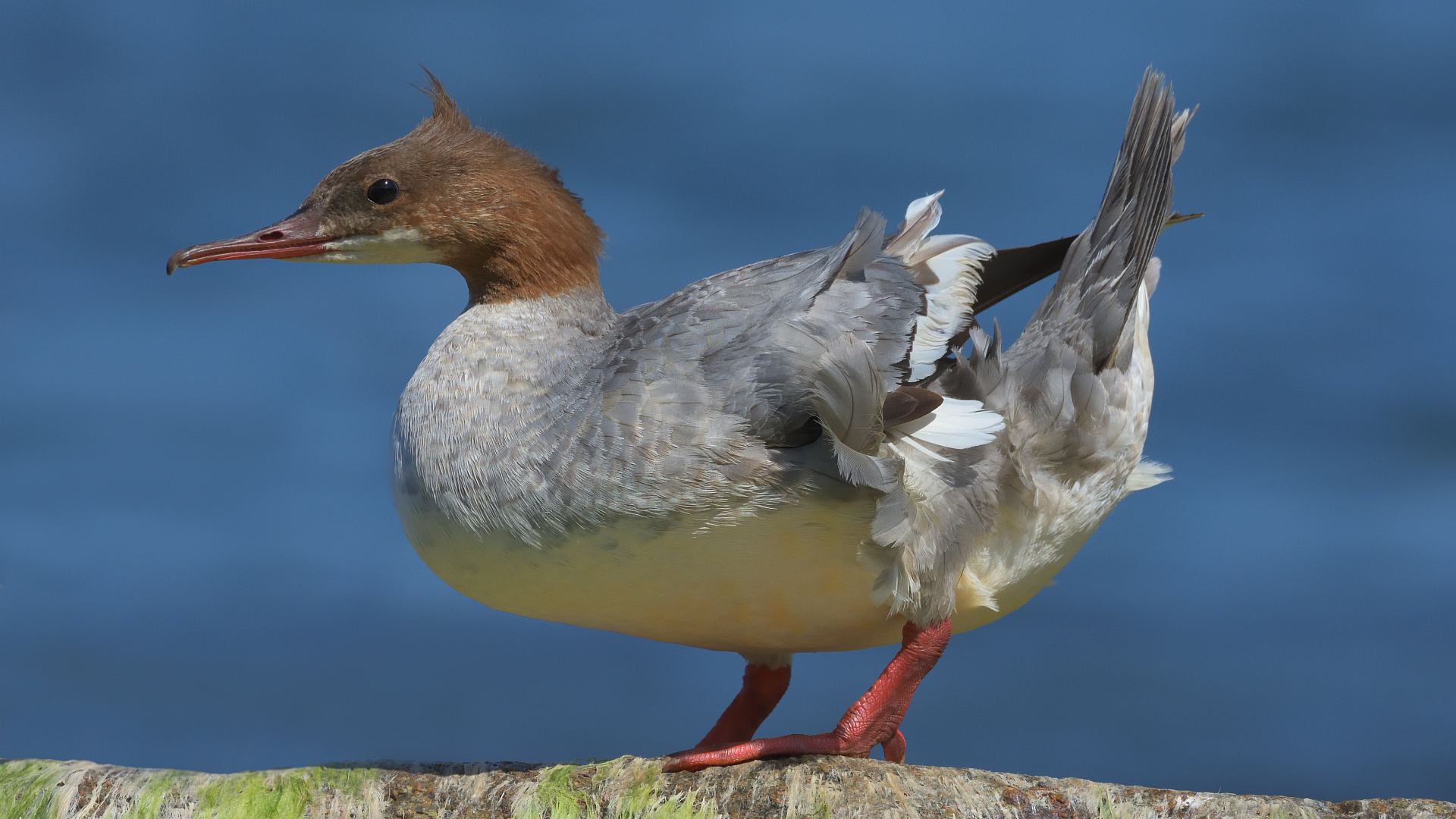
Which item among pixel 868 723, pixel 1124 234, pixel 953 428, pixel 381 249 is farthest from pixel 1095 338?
pixel 381 249

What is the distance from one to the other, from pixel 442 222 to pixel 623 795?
151 centimetres

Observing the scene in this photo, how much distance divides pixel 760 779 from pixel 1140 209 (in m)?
1.78

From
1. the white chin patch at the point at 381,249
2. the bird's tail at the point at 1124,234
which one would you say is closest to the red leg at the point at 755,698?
the bird's tail at the point at 1124,234

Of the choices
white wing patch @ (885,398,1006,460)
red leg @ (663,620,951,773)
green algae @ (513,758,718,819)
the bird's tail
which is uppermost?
the bird's tail

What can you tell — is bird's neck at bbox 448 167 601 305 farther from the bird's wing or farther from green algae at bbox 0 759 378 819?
green algae at bbox 0 759 378 819

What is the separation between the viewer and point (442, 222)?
3.36 metres

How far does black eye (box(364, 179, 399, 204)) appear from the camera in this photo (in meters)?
3.37

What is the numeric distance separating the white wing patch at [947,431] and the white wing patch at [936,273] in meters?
0.11

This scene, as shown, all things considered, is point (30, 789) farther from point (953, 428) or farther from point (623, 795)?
point (953, 428)

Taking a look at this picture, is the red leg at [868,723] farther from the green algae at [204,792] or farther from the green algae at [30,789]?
the green algae at [30,789]

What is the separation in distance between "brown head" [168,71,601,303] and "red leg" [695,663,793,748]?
120 cm

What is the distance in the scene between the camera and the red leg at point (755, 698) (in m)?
3.62

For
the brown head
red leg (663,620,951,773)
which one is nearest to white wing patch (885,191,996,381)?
red leg (663,620,951,773)

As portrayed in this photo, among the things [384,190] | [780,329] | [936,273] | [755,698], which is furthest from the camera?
[755,698]
